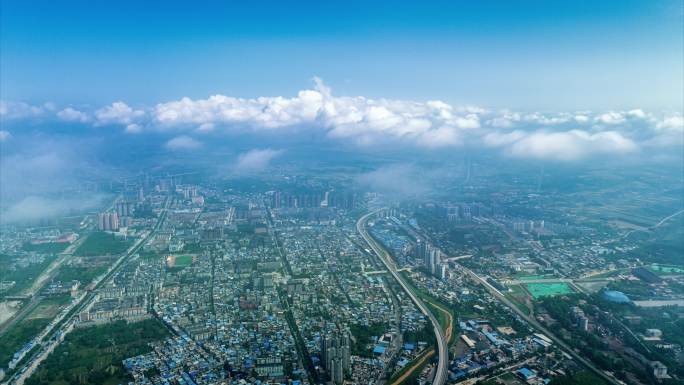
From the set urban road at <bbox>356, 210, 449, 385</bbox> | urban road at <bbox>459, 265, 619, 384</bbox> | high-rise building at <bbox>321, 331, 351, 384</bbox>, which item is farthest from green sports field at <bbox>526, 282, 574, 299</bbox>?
high-rise building at <bbox>321, 331, 351, 384</bbox>

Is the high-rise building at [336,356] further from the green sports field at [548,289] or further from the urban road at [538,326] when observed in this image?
the green sports field at [548,289]

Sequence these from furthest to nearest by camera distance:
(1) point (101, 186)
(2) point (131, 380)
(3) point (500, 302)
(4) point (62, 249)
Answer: (1) point (101, 186), (4) point (62, 249), (3) point (500, 302), (2) point (131, 380)

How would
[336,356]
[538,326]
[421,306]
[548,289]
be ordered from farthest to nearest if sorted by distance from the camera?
1. [548,289]
2. [421,306]
3. [538,326]
4. [336,356]

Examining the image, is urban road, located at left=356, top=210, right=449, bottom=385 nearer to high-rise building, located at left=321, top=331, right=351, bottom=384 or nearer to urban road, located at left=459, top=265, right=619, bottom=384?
high-rise building, located at left=321, top=331, right=351, bottom=384

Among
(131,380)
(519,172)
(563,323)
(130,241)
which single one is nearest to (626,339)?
(563,323)

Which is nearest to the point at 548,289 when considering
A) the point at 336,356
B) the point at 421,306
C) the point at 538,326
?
the point at 538,326

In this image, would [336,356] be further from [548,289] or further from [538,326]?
[548,289]

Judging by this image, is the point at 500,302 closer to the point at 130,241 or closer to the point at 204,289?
the point at 204,289

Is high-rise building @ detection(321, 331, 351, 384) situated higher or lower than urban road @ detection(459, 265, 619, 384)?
higher
